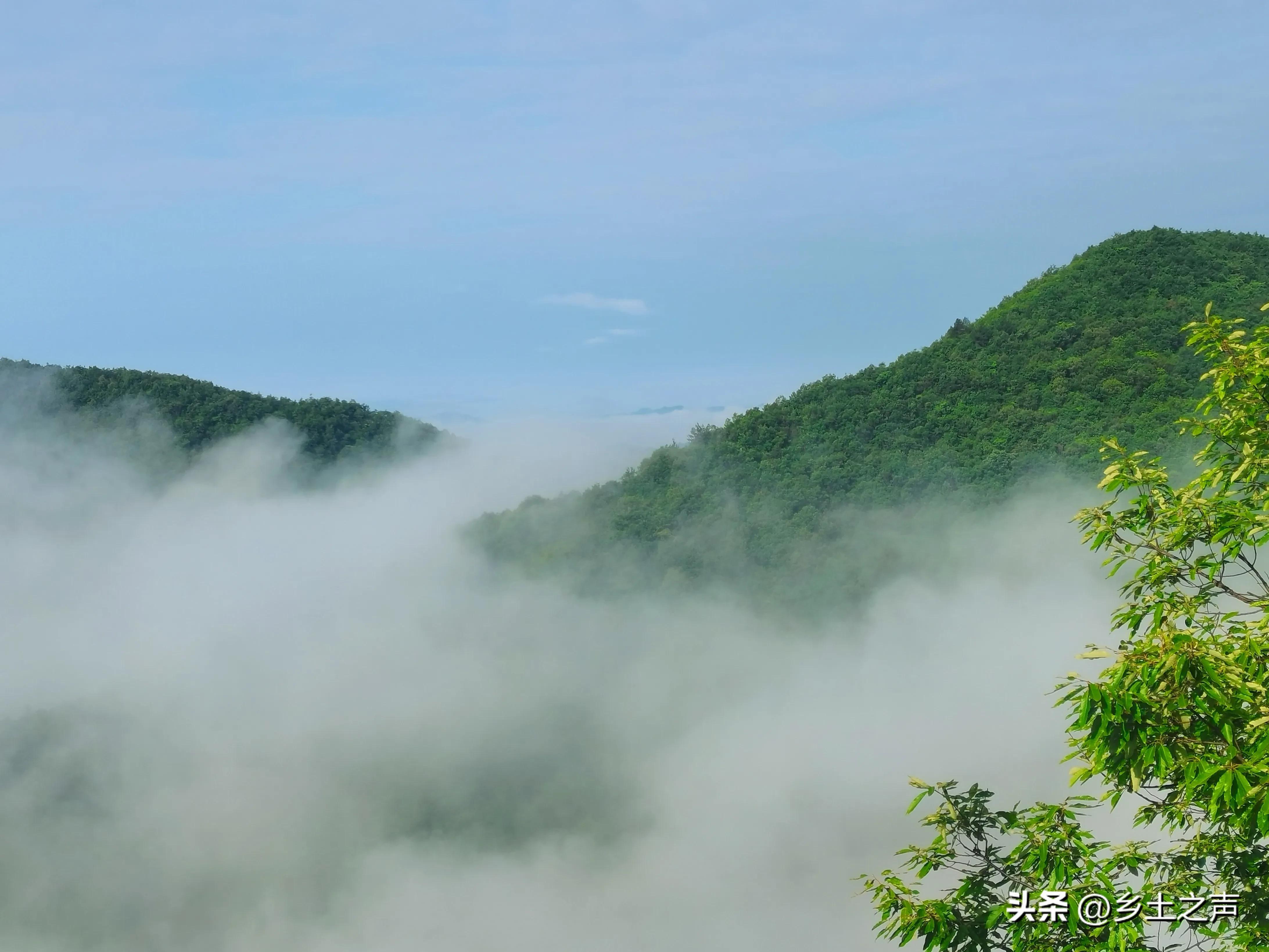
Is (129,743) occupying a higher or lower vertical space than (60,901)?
higher

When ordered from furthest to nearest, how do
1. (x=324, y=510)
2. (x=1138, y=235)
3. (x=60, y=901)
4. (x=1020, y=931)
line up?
(x=324, y=510) → (x=1138, y=235) → (x=60, y=901) → (x=1020, y=931)

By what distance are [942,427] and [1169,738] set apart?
126 feet

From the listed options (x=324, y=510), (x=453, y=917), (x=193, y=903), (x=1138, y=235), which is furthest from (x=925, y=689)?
(x=324, y=510)

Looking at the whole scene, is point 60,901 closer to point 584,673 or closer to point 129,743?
point 129,743

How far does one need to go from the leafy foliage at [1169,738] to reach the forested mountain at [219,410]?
7385cm

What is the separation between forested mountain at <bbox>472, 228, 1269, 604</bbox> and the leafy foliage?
34.0 m

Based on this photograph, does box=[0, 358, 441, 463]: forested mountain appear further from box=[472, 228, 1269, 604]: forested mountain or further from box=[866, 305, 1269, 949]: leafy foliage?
A: box=[866, 305, 1269, 949]: leafy foliage

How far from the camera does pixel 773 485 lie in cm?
4412

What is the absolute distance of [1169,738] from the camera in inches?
267

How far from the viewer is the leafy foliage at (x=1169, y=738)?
6566 mm

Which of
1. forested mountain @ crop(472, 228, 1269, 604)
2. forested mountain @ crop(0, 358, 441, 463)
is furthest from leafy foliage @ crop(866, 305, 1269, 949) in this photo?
forested mountain @ crop(0, 358, 441, 463)

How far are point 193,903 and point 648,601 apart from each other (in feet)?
62.7

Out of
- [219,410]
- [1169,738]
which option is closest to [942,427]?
[1169,738]

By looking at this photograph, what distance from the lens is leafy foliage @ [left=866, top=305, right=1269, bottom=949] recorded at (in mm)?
6566
